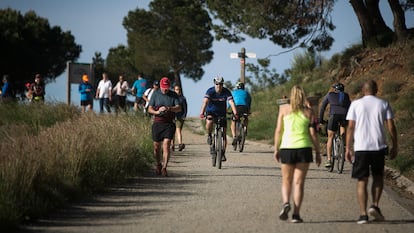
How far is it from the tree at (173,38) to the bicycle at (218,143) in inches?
1964

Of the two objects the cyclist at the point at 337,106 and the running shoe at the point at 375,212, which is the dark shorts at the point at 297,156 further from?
the cyclist at the point at 337,106

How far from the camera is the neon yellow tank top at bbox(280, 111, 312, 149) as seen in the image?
440 inches

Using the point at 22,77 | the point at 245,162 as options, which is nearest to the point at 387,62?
the point at 245,162

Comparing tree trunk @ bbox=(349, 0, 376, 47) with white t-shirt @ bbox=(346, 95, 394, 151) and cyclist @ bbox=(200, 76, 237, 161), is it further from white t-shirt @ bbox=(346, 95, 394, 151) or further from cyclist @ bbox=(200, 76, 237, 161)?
white t-shirt @ bbox=(346, 95, 394, 151)

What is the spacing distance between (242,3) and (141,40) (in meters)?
39.3

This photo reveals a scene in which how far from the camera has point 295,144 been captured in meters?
11.1

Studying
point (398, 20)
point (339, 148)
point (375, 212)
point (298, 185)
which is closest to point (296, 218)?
point (298, 185)

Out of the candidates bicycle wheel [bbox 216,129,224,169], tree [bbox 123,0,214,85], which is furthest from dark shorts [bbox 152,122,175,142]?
tree [bbox 123,0,214,85]

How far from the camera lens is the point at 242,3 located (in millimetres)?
34438

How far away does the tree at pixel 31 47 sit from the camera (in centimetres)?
6544

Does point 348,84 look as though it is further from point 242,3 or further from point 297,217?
point 297,217

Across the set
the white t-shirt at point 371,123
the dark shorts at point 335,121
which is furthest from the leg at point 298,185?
the dark shorts at point 335,121

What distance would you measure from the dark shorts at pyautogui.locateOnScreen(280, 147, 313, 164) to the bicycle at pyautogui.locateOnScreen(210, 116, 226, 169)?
7125mm

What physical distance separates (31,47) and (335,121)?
55851 mm
